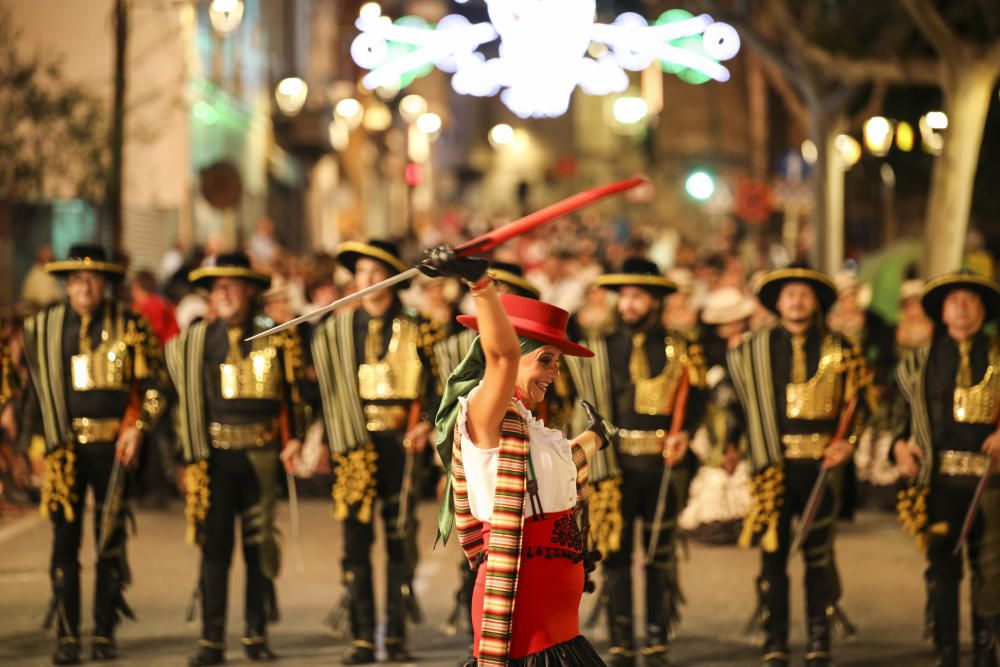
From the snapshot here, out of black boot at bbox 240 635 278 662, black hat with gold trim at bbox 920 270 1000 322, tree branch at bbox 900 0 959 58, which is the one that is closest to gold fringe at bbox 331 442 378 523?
black boot at bbox 240 635 278 662

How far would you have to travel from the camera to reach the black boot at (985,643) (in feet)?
29.0

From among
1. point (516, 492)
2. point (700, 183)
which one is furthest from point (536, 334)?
point (700, 183)

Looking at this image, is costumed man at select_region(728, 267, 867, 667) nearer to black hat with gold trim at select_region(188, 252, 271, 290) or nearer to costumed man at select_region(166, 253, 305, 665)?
costumed man at select_region(166, 253, 305, 665)

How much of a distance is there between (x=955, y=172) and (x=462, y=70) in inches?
234

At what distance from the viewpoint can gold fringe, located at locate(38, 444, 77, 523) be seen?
30.6 ft

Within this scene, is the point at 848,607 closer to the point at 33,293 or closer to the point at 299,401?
the point at 299,401

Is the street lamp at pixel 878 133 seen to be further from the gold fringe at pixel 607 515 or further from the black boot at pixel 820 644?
the black boot at pixel 820 644

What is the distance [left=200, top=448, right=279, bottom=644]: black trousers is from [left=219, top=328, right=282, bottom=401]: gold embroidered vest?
0.31 meters

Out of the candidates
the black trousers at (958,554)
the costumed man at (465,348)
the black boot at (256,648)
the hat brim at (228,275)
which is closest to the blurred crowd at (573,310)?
the hat brim at (228,275)

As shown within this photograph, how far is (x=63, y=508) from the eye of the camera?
936 cm

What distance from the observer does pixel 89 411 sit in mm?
9383

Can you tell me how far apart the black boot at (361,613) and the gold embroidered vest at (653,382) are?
1757 millimetres

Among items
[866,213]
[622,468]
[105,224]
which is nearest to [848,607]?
[622,468]

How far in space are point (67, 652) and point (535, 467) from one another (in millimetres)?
4395
